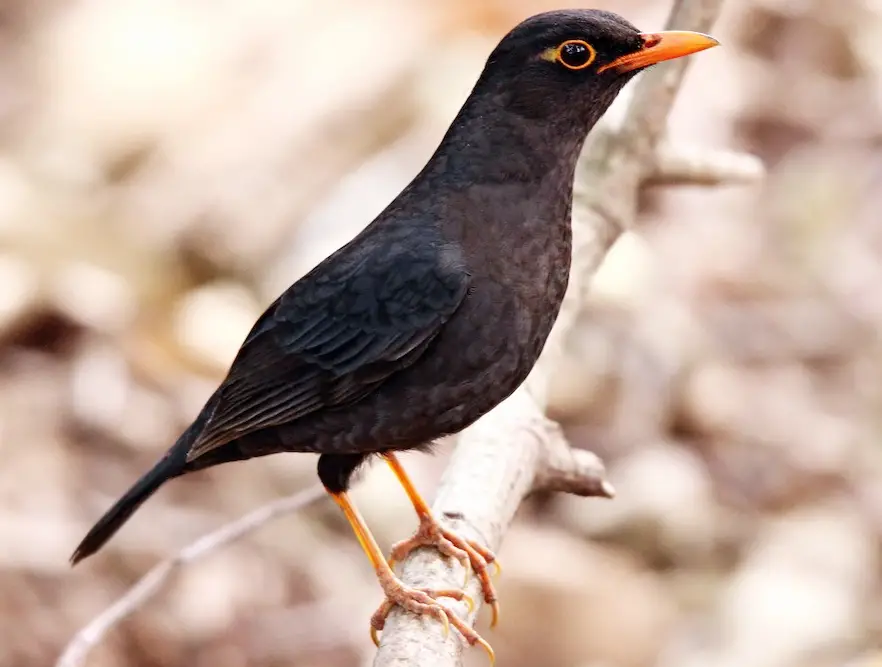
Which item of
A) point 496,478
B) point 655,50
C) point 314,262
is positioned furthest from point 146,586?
point 314,262

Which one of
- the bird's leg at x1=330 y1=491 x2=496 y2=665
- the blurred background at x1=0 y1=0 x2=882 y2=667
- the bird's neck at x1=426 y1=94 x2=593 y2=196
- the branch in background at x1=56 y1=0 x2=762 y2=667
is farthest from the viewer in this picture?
the blurred background at x1=0 y1=0 x2=882 y2=667

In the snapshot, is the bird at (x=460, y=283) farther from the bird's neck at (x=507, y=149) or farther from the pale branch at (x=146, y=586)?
the pale branch at (x=146, y=586)

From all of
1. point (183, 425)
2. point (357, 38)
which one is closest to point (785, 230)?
point (357, 38)

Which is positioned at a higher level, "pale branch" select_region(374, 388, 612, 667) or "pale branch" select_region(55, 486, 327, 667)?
"pale branch" select_region(374, 388, 612, 667)

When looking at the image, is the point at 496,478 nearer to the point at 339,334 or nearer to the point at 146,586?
the point at 339,334

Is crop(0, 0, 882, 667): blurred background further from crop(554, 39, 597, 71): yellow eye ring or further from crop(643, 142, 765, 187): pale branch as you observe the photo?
crop(554, 39, 597, 71): yellow eye ring

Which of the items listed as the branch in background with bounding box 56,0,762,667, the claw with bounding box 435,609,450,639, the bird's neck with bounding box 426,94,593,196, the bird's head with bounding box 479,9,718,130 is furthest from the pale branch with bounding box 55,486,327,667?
the bird's head with bounding box 479,9,718,130

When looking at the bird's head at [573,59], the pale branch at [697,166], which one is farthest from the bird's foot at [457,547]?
the pale branch at [697,166]
